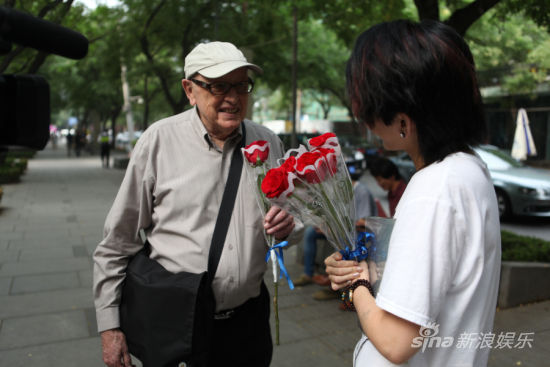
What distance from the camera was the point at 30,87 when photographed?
1.21 metres

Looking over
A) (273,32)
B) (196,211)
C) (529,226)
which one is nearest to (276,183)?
(196,211)

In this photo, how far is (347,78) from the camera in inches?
54.1

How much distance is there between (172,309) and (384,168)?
345 cm

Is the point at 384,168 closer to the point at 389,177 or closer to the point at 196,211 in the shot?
the point at 389,177

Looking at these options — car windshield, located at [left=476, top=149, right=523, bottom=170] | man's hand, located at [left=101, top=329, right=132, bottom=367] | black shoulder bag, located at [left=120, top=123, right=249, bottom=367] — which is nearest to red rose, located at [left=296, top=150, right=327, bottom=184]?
black shoulder bag, located at [left=120, top=123, right=249, bottom=367]

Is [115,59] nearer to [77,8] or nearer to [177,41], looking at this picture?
[177,41]

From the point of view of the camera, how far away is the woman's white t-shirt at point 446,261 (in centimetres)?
115

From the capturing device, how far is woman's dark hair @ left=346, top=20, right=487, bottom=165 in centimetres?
123

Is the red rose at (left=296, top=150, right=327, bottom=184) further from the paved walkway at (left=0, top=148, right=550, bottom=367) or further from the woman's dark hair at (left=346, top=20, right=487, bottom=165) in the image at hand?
the paved walkway at (left=0, top=148, right=550, bottom=367)

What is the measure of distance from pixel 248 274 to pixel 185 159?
58 cm

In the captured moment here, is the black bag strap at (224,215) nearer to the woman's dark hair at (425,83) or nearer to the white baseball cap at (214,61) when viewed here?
the white baseball cap at (214,61)

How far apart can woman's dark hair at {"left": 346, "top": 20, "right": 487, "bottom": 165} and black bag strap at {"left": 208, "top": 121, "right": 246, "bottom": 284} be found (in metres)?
0.91

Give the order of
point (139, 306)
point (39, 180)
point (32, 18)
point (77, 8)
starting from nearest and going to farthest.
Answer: point (32, 18)
point (139, 306)
point (77, 8)
point (39, 180)

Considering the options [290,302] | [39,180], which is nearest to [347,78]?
[290,302]
